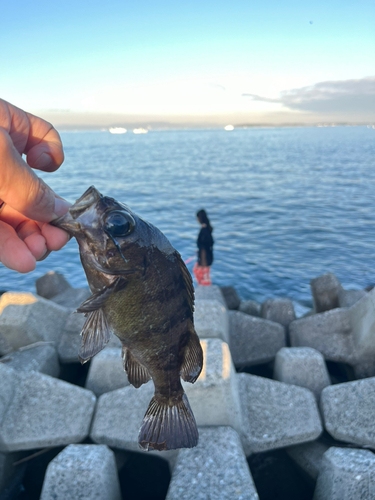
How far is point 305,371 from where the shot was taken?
6.37m

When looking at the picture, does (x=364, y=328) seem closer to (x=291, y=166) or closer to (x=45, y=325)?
(x=45, y=325)

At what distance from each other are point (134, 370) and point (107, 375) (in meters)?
3.66

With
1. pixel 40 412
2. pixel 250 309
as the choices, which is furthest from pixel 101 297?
pixel 250 309

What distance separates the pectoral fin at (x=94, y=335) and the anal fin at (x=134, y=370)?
0.41 m

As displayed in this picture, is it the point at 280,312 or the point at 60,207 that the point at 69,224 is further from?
the point at 280,312

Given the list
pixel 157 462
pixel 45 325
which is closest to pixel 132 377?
pixel 157 462

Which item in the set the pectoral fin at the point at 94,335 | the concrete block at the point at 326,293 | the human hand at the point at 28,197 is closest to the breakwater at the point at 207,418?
the concrete block at the point at 326,293

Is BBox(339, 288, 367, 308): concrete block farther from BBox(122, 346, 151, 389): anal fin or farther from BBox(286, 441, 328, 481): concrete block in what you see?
BBox(122, 346, 151, 389): anal fin

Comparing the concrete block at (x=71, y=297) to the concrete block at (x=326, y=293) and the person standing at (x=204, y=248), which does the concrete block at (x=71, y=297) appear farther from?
the concrete block at (x=326, y=293)

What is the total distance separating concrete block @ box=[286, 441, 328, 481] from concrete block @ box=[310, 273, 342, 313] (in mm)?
4813

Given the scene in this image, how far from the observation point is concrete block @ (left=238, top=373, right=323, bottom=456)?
5168 mm

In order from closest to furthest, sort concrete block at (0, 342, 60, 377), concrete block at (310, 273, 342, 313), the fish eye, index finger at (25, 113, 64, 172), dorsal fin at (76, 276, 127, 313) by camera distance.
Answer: dorsal fin at (76, 276, 127, 313)
the fish eye
index finger at (25, 113, 64, 172)
concrete block at (0, 342, 60, 377)
concrete block at (310, 273, 342, 313)

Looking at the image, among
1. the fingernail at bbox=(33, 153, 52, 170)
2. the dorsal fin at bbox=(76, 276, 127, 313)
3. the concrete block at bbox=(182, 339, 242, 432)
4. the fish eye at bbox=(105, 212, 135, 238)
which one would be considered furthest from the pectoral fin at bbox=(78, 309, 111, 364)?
the concrete block at bbox=(182, 339, 242, 432)

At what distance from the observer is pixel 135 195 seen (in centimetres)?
3086
